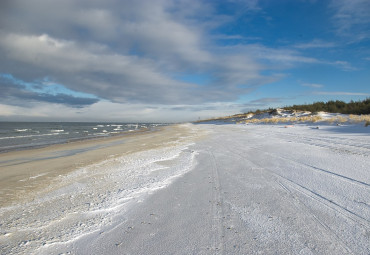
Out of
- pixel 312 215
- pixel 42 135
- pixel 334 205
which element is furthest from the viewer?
pixel 42 135

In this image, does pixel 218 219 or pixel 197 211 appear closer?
pixel 218 219

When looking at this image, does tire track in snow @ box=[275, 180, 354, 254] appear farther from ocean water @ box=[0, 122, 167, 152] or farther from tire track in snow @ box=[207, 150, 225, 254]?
ocean water @ box=[0, 122, 167, 152]

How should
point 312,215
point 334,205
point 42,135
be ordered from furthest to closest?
point 42,135 → point 334,205 → point 312,215

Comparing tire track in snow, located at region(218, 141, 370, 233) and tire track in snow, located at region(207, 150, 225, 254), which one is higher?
tire track in snow, located at region(218, 141, 370, 233)

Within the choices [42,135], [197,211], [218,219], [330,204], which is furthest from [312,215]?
[42,135]

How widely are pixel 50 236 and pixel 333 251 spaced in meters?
2.79

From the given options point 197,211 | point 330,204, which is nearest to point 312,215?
point 330,204

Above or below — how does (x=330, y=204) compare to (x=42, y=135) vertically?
below

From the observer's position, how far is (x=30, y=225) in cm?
227

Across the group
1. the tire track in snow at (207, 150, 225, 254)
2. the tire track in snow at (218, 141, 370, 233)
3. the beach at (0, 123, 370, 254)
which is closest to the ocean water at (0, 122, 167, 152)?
the beach at (0, 123, 370, 254)

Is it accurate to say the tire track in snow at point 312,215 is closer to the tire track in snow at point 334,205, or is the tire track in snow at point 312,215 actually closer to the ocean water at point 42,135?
the tire track in snow at point 334,205

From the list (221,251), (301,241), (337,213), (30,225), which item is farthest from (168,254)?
(337,213)

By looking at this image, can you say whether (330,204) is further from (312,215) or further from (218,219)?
(218,219)

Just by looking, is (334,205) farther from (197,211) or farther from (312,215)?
(197,211)
